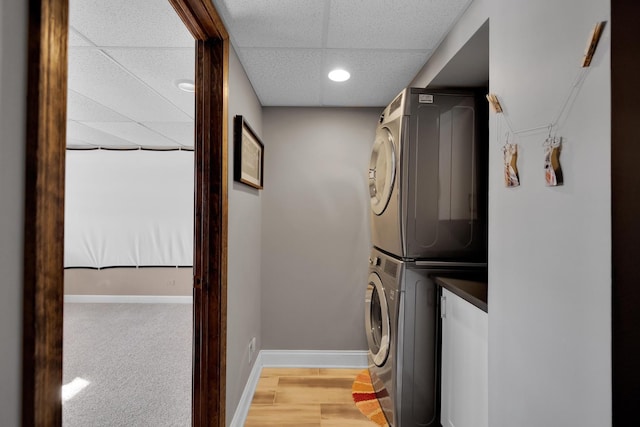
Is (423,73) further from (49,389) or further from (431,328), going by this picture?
(49,389)

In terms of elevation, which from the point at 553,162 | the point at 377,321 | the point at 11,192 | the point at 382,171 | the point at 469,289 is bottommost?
the point at 377,321

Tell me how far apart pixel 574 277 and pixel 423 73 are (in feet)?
5.44

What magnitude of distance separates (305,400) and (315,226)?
132 cm

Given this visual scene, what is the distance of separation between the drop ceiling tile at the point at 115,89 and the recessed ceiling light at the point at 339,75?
1277mm

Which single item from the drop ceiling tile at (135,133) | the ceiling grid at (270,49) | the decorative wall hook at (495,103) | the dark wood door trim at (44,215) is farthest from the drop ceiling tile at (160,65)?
the decorative wall hook at (495,103)

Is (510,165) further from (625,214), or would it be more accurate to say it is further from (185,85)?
(185,85)

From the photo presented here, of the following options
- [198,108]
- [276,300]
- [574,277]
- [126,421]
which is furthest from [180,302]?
[574,277]

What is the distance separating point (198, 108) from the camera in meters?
1.65

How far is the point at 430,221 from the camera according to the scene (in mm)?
1927

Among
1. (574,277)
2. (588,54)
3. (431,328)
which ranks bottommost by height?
(431,328)

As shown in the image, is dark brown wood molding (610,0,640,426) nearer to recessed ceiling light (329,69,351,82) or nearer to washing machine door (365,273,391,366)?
washing machine door (365,273,391,366)

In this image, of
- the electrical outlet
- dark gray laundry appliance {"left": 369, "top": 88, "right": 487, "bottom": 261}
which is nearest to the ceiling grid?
dark gray laundry appliance {"left": 369, "top": 88, "right": 487, "bottom": 261}

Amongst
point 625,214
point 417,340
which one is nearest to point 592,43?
point 625,214

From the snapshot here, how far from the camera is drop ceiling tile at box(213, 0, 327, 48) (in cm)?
153
